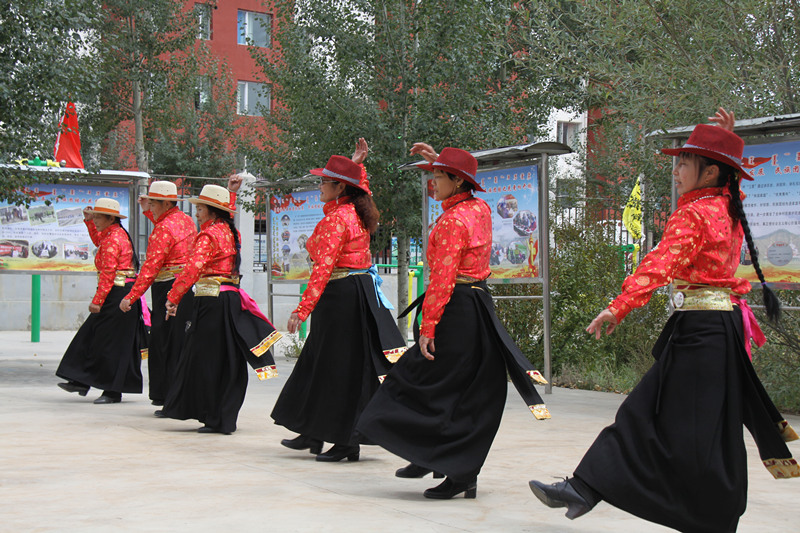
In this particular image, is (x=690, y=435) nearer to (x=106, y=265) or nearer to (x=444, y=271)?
(x=444, y=271)

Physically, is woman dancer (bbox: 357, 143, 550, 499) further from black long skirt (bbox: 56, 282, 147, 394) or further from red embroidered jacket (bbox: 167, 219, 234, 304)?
black long skirt (bbox: 56, 282, 147, 394)

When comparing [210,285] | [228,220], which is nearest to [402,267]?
[228,220]

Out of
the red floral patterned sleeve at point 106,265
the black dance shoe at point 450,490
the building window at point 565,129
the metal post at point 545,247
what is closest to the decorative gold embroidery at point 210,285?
the red floral patterned sleeve at point 106,265

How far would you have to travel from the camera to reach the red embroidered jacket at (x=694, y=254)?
4.54 m

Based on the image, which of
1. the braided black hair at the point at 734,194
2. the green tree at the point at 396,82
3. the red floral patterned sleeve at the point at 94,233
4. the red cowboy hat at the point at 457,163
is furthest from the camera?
the green tree at the point at 396,82

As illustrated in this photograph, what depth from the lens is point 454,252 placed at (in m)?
5.67

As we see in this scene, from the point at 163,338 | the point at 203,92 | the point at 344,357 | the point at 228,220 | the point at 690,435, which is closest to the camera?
the point at 690,435

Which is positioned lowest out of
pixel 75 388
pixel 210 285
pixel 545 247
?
pixel 75 388

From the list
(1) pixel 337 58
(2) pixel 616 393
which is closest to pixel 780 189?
(2) pixel 616 393

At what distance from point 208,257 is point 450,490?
3.39 metres

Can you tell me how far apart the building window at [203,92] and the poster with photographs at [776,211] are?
21.5 metres

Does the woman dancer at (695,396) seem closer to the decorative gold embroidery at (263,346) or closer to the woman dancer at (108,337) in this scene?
the decorative gold embroidery at (263,346)

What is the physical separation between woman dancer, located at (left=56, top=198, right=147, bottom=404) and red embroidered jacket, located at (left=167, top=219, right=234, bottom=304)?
6.79 feet

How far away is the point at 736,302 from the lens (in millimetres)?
4738
